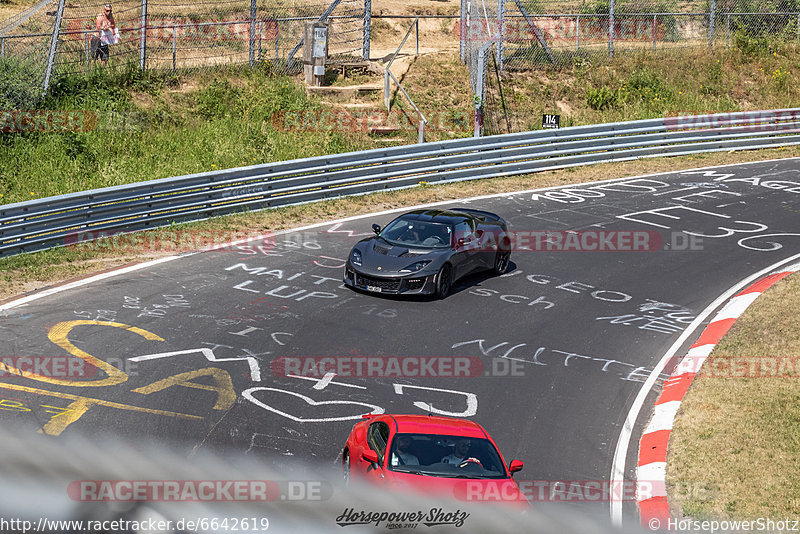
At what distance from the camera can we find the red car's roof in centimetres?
838

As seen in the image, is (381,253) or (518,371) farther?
(381,253)

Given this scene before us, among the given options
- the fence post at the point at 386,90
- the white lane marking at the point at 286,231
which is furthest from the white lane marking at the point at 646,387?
the fence post at the point at 386,90

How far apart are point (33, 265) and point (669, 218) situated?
13151mm

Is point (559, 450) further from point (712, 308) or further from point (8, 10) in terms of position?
point (8, 10)

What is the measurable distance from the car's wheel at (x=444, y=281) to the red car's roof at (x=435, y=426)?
5.71m

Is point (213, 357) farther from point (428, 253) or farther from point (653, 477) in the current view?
point (653, 477)

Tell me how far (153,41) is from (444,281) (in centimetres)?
1740

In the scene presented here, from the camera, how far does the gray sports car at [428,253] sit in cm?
1424

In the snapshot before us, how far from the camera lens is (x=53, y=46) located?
21578mm

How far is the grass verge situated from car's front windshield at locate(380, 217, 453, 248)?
4.79 m

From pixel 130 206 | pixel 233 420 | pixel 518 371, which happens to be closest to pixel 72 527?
pixel 233 420

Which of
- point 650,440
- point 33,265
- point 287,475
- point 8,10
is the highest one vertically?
point 8,10

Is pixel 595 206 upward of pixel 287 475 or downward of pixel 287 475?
downward

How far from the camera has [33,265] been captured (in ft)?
49.6
